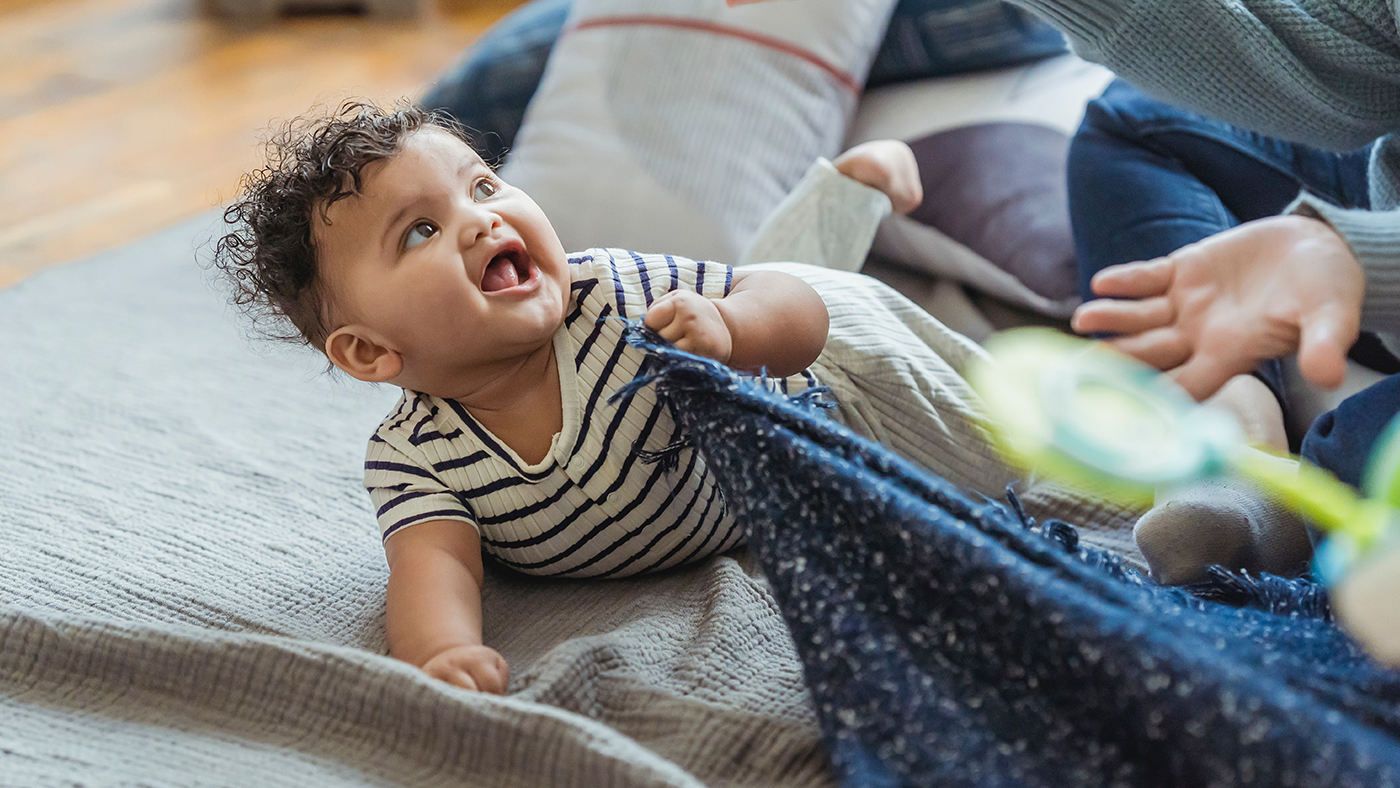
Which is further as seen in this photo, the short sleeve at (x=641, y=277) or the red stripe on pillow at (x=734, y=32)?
the red stripe on pillow at (x=734, y=32)

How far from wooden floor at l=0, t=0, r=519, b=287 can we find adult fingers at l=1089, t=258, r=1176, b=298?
116cm

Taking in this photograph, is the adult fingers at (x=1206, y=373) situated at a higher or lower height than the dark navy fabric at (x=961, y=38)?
lower

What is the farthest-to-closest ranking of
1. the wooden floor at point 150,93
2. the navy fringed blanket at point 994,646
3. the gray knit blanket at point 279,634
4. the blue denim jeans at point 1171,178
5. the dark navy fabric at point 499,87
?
the wooden floor at point 150,93
the dark navy fabric at point 499,87
the blue denim jeans at point 1171,178
the gray knit blanket at point 279,634
the navy fringed blanket at point 994,646

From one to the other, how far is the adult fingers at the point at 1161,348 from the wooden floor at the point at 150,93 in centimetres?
119

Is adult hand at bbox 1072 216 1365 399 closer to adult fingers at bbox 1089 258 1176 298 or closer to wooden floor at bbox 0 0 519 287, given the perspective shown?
adult fingers at bbox 1089 258 1176 298

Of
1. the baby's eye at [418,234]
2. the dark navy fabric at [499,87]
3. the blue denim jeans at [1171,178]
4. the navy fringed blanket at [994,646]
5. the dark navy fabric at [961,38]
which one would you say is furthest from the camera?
the dark navy fabric at [499,87]

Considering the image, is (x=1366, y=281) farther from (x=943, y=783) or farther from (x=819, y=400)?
(x=943, y=783)

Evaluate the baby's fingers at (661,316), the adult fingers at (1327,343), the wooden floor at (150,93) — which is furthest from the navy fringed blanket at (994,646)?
the wooden floor at (150,93)

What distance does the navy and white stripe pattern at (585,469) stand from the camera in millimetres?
669

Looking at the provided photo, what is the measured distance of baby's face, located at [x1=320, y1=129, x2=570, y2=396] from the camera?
2.07 feet

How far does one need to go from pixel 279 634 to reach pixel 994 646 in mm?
411

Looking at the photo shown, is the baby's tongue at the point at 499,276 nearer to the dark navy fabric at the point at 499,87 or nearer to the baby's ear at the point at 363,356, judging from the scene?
the baby's ear at the point at 363,356

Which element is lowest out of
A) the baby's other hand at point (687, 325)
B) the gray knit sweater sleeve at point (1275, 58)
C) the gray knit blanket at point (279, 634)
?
the gray knit blanket at point (279, 634)

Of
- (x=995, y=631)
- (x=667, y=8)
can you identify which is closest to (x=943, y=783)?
(x=995, y=631)
